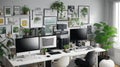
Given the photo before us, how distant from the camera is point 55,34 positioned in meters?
5.45

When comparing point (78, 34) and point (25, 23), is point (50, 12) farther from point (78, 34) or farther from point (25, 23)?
point (78, 34)

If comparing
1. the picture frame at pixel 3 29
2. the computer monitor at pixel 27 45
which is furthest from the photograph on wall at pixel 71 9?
the picture frame at pixel 3 29

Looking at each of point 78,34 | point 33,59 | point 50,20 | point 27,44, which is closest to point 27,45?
point 27,44

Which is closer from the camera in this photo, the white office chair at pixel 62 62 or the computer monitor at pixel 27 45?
the computer monitor at pixel 27 45

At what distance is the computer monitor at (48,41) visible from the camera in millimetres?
→ 4984

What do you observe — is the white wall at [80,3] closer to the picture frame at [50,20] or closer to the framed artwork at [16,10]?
the framed artwork at [16,10]

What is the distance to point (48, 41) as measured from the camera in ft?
16.6

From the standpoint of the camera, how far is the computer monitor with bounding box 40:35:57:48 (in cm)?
498

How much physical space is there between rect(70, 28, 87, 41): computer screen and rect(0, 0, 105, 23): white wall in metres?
0.67

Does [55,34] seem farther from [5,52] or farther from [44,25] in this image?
[5,52]

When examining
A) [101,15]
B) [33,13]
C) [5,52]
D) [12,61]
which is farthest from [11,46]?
[101,15]

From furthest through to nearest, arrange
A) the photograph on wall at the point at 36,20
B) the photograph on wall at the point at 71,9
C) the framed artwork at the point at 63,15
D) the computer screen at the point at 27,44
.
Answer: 1. the photograph on wall at the point at 71,9
2. the framed artwork at the point at 63,15
3. the photograph on wall at the point at 36,20
4. the computer screen at the point at 27,44

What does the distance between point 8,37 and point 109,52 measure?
11.3ft

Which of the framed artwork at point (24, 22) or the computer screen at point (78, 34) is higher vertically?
the framed artwork at point (24, 22)
